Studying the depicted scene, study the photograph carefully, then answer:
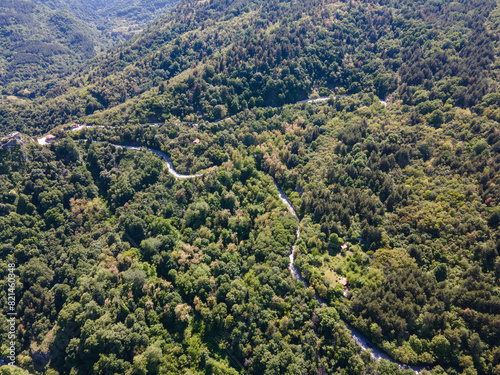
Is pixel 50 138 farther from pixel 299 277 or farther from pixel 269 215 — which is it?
pixel 299 277

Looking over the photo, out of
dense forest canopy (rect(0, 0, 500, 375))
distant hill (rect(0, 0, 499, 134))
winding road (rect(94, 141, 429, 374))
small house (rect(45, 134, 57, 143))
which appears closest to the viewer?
winding road (rect(94, 141, 429, 374))

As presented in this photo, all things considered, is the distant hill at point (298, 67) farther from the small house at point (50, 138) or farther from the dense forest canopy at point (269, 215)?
the small house at point (50, 138)

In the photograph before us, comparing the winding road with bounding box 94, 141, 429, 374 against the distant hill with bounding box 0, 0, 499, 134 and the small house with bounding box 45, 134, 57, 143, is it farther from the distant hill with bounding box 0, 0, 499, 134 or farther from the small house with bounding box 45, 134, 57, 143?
the distant hill with bounding box 0, 0, 499, 134

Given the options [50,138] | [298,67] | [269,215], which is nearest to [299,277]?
[269,215]

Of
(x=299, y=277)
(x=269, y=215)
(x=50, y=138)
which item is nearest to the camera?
(x=299, y=277)

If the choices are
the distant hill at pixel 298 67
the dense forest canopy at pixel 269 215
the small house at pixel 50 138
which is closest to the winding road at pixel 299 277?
the dense forest canopy at pixel 269 215

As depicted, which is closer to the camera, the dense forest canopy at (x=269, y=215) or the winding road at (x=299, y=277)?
the winding road at (x=299, y=277)

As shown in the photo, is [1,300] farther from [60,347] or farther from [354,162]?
[354,162]

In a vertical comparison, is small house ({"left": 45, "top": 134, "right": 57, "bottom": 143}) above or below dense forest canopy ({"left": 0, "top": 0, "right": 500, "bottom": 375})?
above

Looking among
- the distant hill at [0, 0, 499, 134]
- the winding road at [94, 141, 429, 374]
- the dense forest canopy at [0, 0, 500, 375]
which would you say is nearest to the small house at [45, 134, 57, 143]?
the dense forest canopy at [0, 0, 500, 375]

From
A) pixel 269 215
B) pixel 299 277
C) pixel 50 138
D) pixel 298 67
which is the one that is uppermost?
pixel 50 138
